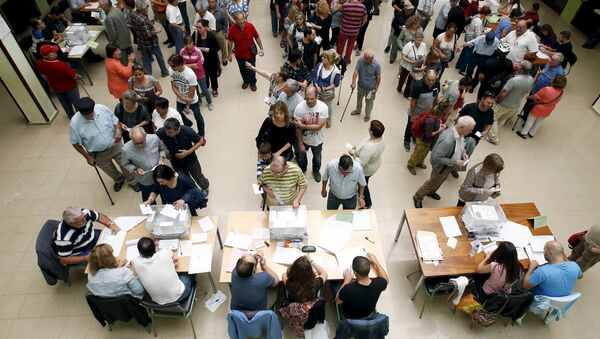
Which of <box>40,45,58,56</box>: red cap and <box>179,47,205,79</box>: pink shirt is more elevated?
<box>40,45,58,56</box>: red cap

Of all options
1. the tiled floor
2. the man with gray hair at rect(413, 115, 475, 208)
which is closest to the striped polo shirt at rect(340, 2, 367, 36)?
the tiled floor

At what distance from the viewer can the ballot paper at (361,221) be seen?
4170mm

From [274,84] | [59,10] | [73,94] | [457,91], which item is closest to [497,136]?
[457,91]

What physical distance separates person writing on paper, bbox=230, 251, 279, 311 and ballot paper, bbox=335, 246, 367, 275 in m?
0.74

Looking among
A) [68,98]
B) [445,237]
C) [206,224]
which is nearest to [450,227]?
[445,237]

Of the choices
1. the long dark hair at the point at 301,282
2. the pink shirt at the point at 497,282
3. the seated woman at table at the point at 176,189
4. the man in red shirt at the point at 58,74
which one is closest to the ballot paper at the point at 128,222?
the seated woman at table at the point at 176,189

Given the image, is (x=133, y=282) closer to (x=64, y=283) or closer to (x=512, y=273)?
(x=64, y=283)

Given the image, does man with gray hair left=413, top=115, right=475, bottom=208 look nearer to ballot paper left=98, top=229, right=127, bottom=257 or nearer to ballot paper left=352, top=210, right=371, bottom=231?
ballot paper left=352, top=210, right=371, bottom=231

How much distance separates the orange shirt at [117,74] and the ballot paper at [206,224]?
2781mm

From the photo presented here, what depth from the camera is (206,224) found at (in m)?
4.22

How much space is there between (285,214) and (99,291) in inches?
75.7

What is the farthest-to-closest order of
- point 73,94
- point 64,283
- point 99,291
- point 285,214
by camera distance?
1. point 73,94
2. point 64,283
3. point 285,214
4. point 99,291

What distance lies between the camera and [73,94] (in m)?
6.38

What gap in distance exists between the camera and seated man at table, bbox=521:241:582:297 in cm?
366
